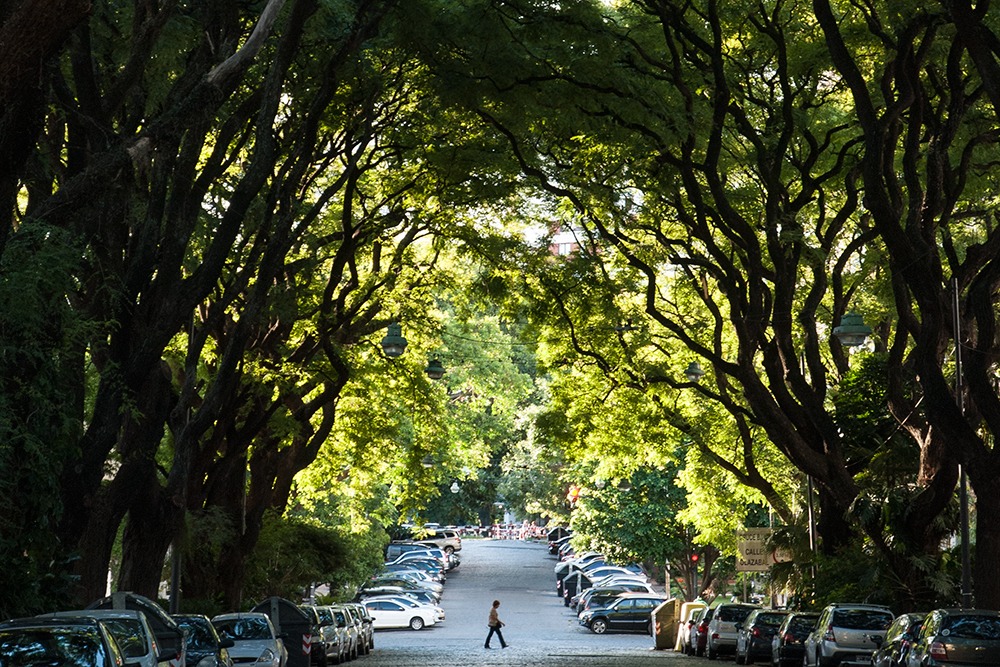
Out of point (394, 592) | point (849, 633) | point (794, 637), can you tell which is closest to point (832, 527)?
point (794, 637)

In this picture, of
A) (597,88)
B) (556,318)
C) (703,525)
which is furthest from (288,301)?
(703,525)

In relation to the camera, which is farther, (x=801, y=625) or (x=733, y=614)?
(x=733, y=614)

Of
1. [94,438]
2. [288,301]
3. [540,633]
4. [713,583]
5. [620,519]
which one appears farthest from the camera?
[713,583]

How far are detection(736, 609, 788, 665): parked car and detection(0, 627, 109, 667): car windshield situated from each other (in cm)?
2352

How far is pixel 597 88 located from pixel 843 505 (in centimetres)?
1007

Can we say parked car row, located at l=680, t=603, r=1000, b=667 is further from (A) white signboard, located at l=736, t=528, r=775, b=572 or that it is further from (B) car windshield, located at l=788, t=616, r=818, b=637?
(A) white signboard, located at l=736, t=528, r=775, b=572

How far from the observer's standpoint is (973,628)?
2066cm

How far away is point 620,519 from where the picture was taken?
6009cm

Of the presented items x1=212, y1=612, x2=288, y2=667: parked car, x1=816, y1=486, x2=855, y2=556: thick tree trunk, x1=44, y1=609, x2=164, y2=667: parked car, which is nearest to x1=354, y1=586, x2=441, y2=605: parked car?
x1=816, y1=486, x2=855, y2=556: thick tree trunk

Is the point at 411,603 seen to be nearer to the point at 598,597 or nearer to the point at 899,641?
the point at 598,597

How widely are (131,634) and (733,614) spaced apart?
27280 millimetres

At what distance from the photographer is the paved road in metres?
37.4

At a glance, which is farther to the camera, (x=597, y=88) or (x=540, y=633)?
(x=540, y=633)

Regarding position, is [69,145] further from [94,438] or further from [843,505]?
[843,505]
